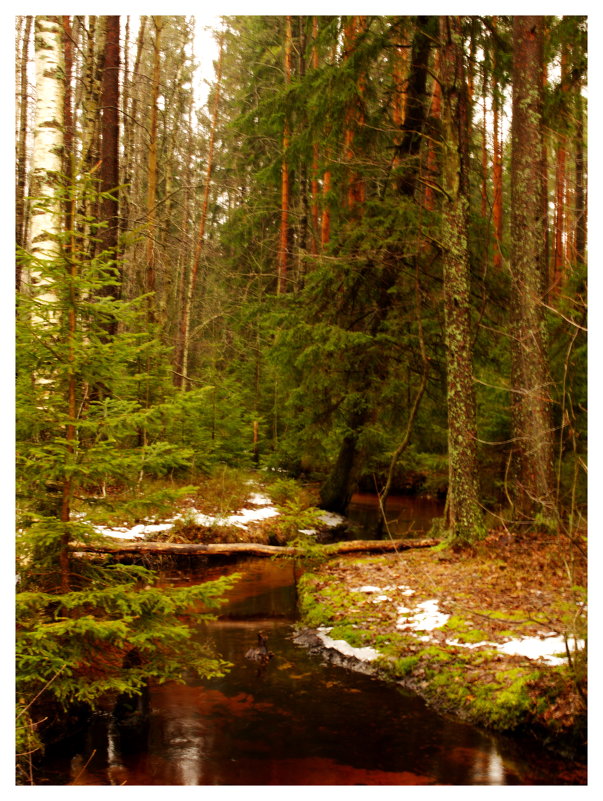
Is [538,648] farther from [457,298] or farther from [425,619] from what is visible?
[457,298]

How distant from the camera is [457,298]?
7.96 metres

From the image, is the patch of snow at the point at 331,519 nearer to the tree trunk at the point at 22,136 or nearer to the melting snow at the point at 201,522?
the melting snow at the point at 201,522

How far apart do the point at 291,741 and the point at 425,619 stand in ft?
7.04

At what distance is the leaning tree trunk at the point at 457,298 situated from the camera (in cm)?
781

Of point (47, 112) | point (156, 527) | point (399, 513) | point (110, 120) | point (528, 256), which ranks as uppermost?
point (110, 120)

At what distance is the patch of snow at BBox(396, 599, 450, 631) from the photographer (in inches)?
222

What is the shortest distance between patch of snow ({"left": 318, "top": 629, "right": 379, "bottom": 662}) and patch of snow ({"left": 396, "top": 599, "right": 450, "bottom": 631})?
1.44 ft

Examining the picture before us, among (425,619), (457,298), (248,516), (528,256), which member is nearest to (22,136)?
(248,516)

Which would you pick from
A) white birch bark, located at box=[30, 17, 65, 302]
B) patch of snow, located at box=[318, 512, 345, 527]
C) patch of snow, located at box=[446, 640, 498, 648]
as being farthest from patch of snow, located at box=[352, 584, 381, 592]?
white birch bark, located at box=[30, 17, 65, 302]

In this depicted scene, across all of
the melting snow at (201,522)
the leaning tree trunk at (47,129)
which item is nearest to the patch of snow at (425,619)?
the melting snow at (201,522)

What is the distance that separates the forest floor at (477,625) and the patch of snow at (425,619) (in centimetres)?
1

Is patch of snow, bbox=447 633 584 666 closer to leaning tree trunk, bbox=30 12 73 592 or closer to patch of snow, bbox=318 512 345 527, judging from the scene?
leaning tree trunk, bbox=30 12 73 592
